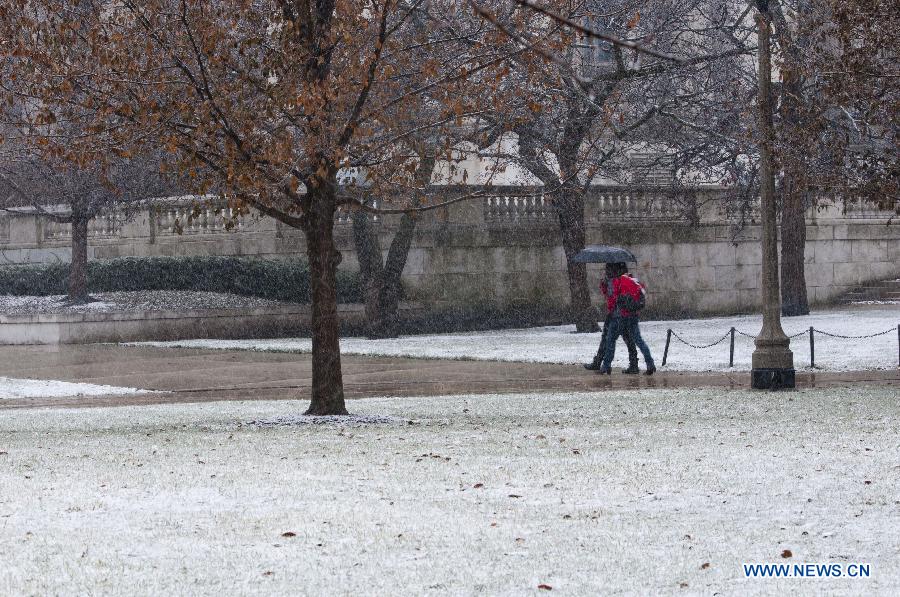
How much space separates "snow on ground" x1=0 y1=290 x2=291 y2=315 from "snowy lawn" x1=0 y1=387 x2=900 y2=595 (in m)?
16.1

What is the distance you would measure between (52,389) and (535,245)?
17.6m

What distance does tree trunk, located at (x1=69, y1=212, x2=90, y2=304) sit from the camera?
31500mm

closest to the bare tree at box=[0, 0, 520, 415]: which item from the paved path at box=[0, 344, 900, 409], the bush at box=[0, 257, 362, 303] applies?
the paved path at box=[0, 344, 900, 409]

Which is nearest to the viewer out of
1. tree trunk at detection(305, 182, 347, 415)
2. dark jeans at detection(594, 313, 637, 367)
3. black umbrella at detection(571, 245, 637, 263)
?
tree trunk at detection(305, 182, 347, 415)

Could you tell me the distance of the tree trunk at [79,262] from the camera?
31500 mm

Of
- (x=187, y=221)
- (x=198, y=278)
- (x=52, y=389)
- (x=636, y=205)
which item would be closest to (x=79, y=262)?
(x=198, y=278)

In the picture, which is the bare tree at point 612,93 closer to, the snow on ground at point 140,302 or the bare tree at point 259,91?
the snow on ground at point 140,302

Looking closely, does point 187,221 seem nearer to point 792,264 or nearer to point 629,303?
point 792,264

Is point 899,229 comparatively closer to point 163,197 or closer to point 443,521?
point 163,197

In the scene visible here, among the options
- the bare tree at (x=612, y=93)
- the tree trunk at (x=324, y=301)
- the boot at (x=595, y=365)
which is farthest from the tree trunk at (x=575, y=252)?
the tree trunk at (x=324, y=301)

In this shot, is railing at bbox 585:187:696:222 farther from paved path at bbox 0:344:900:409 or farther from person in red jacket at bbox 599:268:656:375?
person in red jacket at bbox 599:268:656:375

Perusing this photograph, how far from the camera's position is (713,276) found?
3753cm

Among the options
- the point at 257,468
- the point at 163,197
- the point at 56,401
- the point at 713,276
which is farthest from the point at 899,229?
the point at 257,468

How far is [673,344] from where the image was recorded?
27703mm
